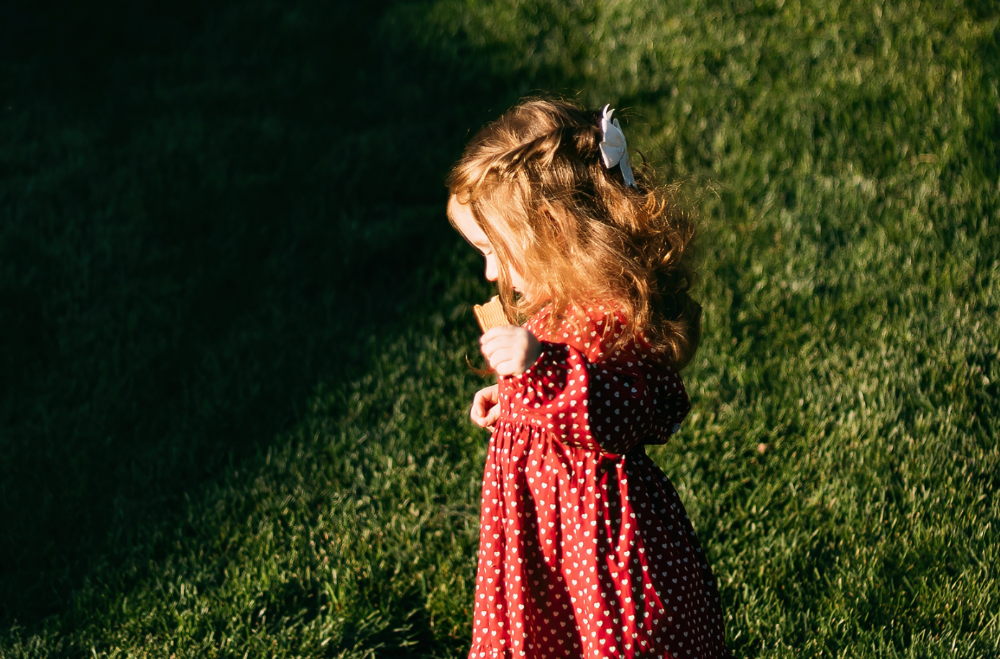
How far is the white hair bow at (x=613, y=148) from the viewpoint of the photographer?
73.5 inches

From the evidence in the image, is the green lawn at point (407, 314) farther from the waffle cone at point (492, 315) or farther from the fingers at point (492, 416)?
the waffle cone at point (492, 315)

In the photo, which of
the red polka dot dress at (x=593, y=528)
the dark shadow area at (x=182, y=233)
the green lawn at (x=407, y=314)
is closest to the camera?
the red polka dot dress at (x=593, y=528)

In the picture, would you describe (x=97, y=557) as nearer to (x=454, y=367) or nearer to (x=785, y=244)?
(x=454, y=367)

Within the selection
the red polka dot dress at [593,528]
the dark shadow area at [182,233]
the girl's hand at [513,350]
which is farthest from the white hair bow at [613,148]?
the dark shadow area at [182,233]

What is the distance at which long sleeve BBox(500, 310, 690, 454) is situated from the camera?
5.56 feet

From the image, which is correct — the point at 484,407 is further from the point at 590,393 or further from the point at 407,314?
the point at 407,314

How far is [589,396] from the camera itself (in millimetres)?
1697

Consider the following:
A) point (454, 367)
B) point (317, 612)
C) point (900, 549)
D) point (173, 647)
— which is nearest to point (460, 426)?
point (454, 367)

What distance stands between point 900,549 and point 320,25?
427 centimetres

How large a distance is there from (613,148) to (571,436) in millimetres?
607

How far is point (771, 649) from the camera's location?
8.11ft

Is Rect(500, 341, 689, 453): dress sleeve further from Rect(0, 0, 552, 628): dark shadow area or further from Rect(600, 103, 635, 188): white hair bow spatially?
Rect(0, 0, 552, 628): dark shadow area

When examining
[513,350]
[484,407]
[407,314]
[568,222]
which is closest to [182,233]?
[407,314]

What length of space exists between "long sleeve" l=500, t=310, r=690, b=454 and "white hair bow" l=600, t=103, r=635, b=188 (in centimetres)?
35
